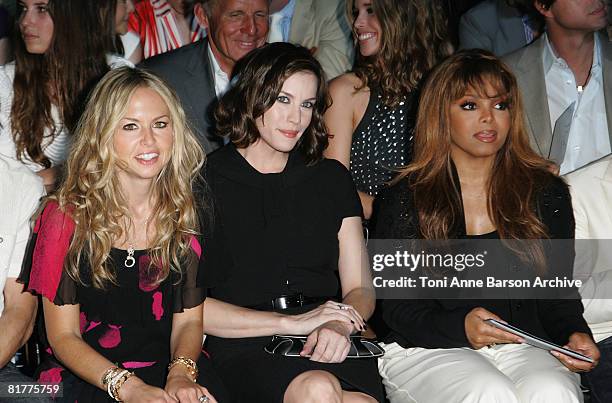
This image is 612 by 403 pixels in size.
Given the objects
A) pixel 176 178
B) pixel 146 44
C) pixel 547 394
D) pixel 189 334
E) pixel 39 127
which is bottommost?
pixel 547 394

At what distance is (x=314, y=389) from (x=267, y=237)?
0.60 metres

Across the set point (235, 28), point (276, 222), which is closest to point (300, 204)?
point (276, 222)

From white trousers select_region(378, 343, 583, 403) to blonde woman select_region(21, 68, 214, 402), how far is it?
0.65 m

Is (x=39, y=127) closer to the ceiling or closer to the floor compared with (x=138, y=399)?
closer to the ceiling

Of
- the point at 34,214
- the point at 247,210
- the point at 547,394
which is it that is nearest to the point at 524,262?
the point at 547,394

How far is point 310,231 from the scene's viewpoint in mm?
3326

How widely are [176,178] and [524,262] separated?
3.71 ft

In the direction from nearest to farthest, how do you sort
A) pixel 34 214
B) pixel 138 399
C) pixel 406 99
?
pixel 138 399 < pixel 34 214 < pixel 406 99

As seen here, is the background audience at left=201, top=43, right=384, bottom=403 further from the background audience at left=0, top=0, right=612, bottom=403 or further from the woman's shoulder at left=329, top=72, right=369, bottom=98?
the woman's shoulder at left=329, top=72, right=369, bottom=98

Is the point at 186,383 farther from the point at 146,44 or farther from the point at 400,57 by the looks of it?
the point at 146,44

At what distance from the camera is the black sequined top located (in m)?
3.89

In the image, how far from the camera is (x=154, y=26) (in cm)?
478

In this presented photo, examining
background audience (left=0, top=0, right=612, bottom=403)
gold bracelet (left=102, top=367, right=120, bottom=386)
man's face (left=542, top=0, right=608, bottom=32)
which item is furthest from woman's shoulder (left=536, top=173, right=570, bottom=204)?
gold bracelet (left=102, top=367, right=120, bottom=386)

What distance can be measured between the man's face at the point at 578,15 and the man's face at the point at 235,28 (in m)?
1.22
